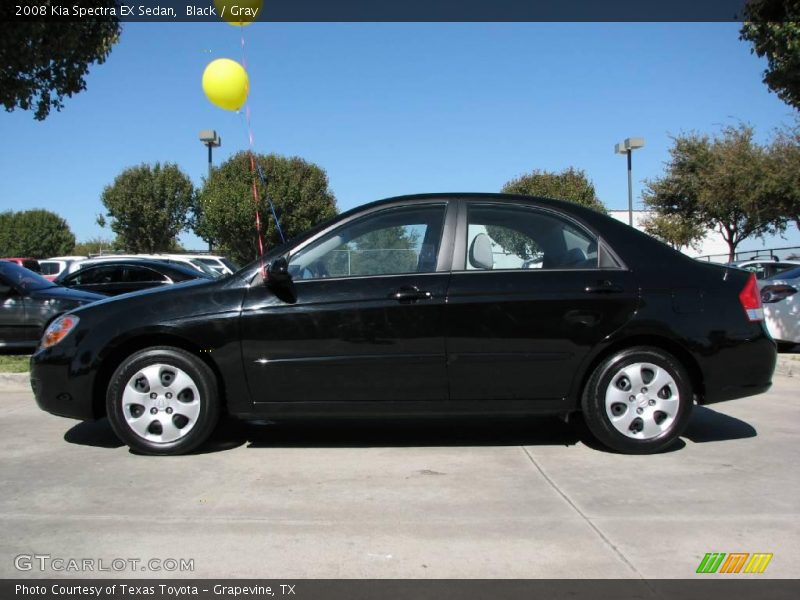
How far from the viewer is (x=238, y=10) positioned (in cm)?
713

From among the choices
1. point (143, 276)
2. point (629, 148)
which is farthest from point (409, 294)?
point (629, 148)

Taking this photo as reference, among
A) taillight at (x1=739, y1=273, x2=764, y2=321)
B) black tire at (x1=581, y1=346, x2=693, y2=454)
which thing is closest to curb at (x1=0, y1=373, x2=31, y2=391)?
black tire at (x1=581, y1=346, x2=693, y2=454)

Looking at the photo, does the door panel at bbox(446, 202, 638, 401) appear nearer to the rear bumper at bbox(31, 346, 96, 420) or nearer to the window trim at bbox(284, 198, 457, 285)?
the window trim at bbox(284, 198, 457, 285)

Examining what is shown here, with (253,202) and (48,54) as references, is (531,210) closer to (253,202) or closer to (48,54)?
(48,54)

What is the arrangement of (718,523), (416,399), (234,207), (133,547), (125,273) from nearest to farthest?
(133,547) < (718,523) < (416,399) < (125,273) < (234,207)

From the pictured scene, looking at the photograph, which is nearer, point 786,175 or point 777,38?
point 777,38

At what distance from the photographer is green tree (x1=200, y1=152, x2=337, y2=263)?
33.7 m

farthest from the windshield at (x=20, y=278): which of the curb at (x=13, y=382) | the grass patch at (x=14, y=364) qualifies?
the curb at (x=13, y=382)

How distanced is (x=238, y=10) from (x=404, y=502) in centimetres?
548

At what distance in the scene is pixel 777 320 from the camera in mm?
9328

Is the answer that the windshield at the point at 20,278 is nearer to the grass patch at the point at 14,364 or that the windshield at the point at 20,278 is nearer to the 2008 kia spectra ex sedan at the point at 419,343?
the grass patch at the point at 14,364
